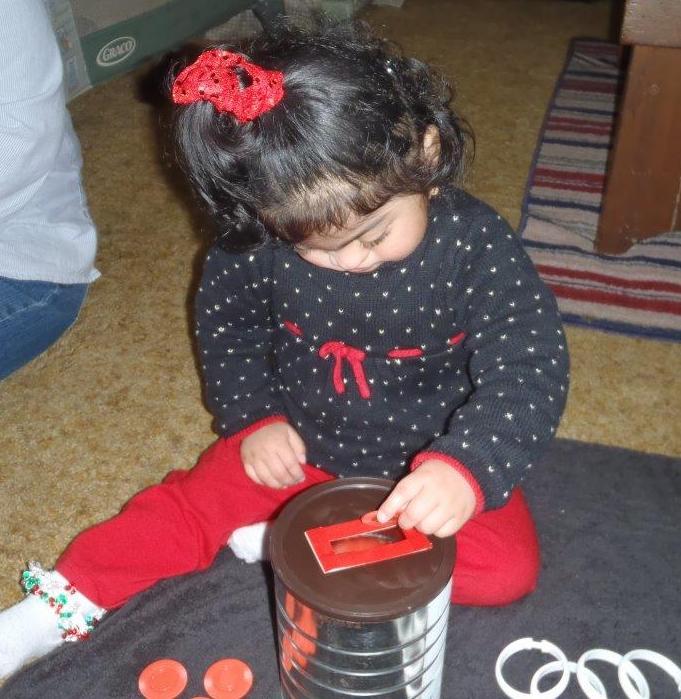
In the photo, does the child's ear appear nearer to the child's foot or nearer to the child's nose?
the child's nose

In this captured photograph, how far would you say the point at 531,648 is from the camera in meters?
0.91

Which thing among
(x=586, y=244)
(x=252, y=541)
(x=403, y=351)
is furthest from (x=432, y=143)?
(x=586, y=244)

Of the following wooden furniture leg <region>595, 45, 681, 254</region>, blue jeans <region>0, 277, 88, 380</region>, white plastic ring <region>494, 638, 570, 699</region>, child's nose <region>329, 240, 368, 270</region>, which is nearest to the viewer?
child's nose <region>329, 240, 368, 270</region>

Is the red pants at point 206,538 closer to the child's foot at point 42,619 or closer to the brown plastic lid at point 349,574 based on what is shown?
the child's foot at point 42,619

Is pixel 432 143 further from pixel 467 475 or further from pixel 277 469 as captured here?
pixel 277 469

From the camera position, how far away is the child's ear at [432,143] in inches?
30.0

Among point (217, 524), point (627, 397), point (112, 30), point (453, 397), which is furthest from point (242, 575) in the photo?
point (112, 30)

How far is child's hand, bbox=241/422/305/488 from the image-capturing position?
0.96 meters

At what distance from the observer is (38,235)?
41.3 inches

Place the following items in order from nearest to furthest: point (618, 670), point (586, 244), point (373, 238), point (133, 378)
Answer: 1. point (373, 238)
2. point (618, 670)
3. point (133, 378)
4. point (586, 244)

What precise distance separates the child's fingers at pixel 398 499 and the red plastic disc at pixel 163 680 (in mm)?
314

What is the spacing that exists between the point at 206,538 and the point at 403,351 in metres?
0.31

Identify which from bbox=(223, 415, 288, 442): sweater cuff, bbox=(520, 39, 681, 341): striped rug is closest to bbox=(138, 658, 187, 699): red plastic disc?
bbox=(223, 415, 288, 442): sweater cuff

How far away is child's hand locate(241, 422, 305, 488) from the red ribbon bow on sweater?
10 cm
